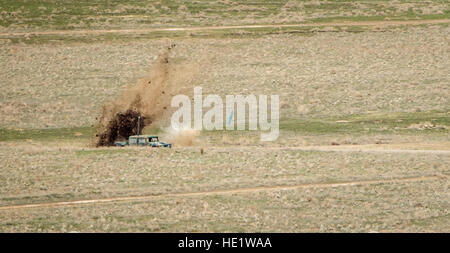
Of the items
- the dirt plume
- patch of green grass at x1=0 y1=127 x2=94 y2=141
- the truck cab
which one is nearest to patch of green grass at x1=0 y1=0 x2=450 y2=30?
the dirt plume

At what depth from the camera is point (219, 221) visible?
2752 centimetres

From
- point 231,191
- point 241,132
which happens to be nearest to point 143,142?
point 241,132

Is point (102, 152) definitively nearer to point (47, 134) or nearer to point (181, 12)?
point (47, 134)

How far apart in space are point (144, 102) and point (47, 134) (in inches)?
265

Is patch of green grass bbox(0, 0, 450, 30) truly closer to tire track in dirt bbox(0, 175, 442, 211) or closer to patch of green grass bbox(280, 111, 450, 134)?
patch of green grass bbox(280, 111, 450, 134)

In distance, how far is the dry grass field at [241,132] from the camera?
28812 millimetres

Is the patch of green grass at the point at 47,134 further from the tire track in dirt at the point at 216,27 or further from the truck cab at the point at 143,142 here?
the tire track in dirt at the point at 216,27

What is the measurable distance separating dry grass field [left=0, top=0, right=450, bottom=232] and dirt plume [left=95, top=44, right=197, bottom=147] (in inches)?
38.5

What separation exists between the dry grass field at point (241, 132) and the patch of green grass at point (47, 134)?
12 centimetres

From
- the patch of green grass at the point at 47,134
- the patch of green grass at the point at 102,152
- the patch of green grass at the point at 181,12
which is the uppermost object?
the patch of green grass at the point at 181,12

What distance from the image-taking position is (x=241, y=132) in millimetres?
46625

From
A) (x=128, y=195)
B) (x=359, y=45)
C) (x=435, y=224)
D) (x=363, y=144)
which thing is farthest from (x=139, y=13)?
(x=435, y=224)

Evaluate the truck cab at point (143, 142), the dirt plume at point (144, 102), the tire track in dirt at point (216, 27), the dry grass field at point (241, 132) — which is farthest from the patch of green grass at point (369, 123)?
the tire track in dirt at point (216, 27)

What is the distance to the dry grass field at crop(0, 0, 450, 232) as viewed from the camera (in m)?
28.8
